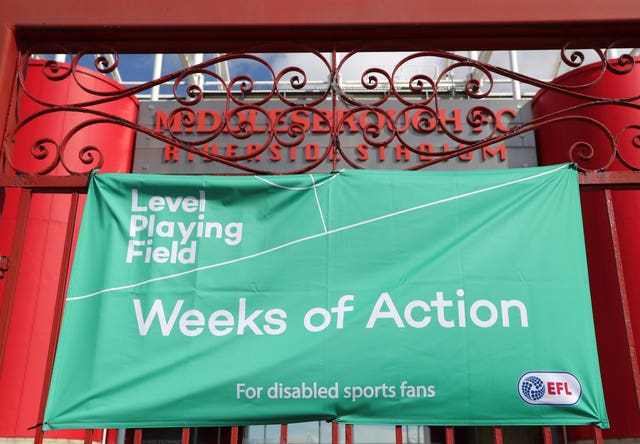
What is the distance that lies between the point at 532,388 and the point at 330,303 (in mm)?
1210

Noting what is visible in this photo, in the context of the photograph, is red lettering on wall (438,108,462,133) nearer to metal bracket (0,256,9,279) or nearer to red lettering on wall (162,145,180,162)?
red lettering on wall (162,145,180,162)

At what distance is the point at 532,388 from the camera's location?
11.2 ft

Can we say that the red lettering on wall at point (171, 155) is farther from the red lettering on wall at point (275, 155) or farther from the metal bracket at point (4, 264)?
the metal bracket at point (4, 264)

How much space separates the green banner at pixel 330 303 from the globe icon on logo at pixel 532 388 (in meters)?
0.01

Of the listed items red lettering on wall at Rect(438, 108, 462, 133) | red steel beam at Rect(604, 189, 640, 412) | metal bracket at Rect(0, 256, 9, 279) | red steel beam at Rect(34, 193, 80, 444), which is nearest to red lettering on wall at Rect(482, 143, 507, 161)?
red lettering on wall at Rect(438, 108, 462, 133)

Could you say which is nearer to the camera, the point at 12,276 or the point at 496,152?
the point at 12,276

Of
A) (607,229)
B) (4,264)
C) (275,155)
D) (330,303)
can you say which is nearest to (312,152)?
(275,155)

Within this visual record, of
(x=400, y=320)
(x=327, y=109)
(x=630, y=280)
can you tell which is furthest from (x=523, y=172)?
(x=327, y=109)

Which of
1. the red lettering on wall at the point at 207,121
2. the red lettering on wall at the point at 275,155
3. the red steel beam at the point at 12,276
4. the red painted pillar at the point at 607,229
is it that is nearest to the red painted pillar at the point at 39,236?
the red lettering on wall at the point at 207,121

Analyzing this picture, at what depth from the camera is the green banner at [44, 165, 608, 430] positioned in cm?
339

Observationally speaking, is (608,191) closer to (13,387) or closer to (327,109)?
(327,109)

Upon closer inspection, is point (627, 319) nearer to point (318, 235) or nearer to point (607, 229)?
point (318, 235)

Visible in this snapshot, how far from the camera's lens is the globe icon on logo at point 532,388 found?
3385mm

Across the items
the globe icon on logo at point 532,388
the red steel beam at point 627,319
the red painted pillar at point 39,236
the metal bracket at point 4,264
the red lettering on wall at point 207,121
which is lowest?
the globe icon on logo at point 532,388
